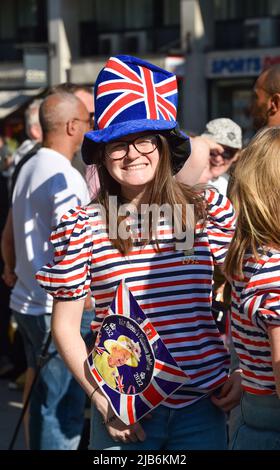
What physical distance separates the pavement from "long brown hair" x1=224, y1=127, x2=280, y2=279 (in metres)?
3.50

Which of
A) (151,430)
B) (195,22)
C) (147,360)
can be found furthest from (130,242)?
(195,22)

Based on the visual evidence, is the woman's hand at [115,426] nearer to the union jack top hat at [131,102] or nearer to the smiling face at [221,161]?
the union jack top hat at [131,102]

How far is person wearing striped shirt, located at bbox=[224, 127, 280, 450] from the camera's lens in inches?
98.0

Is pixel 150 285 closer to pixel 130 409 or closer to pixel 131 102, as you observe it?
pixel 130 409

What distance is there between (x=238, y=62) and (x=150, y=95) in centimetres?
2014

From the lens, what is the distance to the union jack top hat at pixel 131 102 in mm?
2836

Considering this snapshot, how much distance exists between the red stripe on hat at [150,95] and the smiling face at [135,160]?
69 mm

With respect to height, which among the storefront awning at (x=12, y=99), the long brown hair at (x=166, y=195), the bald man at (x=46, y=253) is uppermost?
the long brown hair at (x=166, y=195)

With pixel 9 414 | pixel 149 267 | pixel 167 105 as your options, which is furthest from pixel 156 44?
pixel 149 267

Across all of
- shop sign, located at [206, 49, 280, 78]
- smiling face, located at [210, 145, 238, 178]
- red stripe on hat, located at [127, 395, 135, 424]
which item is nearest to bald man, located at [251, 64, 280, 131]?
smiling face, located at [210, 145, 238, 178]

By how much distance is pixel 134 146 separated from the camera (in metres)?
2.86

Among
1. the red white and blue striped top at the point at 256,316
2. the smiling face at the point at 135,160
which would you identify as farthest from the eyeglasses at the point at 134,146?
the red white and blue striped top at the point at 256,316

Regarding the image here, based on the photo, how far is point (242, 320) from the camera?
2580mm

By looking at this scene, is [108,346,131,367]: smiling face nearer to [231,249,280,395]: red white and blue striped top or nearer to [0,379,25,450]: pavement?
[231,249,280,395]: red white and blue striped top
